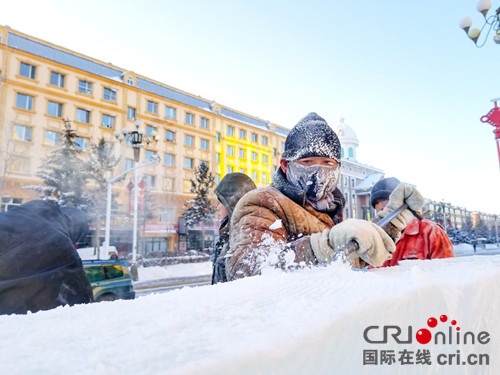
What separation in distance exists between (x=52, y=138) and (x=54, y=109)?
225 centimetres

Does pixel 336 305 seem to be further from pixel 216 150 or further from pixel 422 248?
pixel 216 150

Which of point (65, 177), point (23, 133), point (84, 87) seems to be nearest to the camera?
point (65, 177)

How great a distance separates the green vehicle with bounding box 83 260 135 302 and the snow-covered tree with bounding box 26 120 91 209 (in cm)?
1256

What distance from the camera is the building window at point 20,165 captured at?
20581 millimetres

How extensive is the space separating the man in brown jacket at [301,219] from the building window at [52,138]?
2461cm

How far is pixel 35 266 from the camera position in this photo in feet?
6.75

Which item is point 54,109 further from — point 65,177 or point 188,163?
→ point 188,163

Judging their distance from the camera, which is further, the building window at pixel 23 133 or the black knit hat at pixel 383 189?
the building window at pixel 23 133

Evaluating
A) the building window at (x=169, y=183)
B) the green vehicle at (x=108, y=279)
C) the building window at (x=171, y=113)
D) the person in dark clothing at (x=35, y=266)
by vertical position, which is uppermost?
the building window at (x=171, y=113)

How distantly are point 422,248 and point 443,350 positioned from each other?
8.25ft

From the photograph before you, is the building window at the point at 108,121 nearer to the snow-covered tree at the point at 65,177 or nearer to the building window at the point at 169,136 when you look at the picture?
the building window at the point at 169,136

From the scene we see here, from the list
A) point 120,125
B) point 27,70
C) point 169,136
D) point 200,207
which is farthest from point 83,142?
point 200,207

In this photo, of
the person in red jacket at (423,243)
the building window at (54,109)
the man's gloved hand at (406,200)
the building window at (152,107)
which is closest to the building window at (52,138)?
the building window at (54,109)

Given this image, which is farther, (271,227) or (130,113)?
(130,113)
